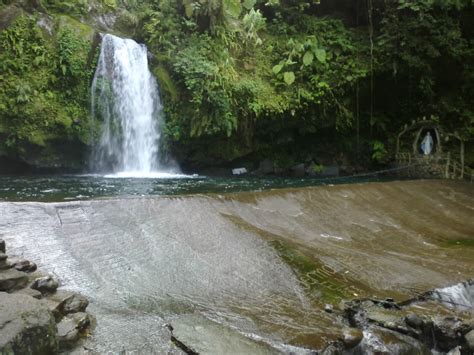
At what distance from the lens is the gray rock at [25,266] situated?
3616mm

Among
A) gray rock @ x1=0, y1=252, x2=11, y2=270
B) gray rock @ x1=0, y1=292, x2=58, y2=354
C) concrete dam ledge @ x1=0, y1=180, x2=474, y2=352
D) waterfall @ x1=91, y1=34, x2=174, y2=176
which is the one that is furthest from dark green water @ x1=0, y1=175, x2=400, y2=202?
gray rock @ x1=0, y1=292, x2=58, y2=354

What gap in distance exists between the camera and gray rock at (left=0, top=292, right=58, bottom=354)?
2482 millimetres

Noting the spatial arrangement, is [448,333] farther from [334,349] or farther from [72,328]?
[72,328]

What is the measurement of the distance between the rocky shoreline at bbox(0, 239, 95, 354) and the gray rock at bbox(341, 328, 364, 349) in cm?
195

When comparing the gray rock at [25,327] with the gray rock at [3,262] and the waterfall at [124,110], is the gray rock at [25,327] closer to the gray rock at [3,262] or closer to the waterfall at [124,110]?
the gray rock at [3,262]

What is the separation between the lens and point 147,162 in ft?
38.7

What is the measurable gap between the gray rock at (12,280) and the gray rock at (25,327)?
37 centimetres

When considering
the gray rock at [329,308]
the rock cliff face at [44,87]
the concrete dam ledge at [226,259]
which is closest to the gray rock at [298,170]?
the rock cliff face at [44,87]

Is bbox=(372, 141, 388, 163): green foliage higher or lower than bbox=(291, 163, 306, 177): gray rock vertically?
higher

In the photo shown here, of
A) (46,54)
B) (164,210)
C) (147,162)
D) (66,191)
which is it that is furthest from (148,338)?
(46,54)

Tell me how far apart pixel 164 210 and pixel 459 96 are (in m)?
11.8

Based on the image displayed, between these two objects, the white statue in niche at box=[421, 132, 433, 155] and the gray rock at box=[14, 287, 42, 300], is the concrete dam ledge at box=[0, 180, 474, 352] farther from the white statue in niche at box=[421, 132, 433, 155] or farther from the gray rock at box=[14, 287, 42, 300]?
the white statue in niche at box=[421, 132, 433, 155]

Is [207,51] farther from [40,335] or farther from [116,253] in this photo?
[40,335]

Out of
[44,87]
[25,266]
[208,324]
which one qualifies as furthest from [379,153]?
[25,266]
